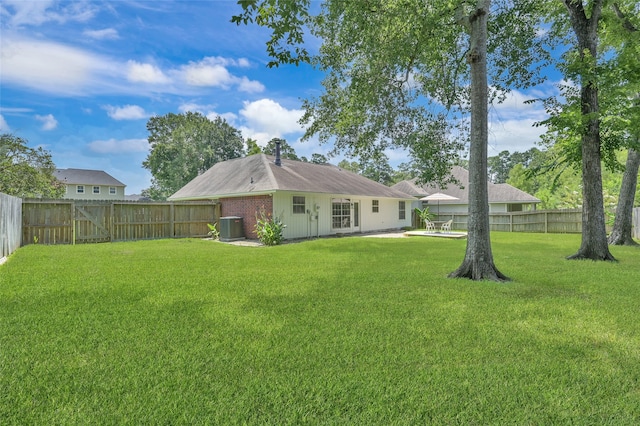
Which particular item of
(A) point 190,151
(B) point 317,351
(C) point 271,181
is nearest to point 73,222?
(C) point 271,181

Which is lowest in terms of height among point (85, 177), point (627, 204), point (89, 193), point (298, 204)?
point (627, 204)

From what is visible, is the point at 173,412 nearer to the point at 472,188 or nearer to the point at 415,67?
the point at 472,188

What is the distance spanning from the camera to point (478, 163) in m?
6.76

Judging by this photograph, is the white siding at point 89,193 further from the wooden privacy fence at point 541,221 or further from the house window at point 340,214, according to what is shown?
the wooden privacy fence at point 541,221

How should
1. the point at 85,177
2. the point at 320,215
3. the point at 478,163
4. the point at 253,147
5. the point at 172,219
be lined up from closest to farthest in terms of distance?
the point at 478,163 < the point at 172,219 < the point at 320,215 < the point at 253,147 < the point at 85,177

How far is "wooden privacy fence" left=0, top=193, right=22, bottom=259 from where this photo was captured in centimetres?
855

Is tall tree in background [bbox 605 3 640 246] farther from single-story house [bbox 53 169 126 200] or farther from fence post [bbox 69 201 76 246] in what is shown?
single-story house [bbox 53 169 126 200]

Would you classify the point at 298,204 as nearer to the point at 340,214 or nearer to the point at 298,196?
the point at 298,196

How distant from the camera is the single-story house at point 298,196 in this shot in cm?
1526

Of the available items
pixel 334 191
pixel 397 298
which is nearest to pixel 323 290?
pixel 397 298

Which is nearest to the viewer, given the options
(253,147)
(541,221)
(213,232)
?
(213,232)

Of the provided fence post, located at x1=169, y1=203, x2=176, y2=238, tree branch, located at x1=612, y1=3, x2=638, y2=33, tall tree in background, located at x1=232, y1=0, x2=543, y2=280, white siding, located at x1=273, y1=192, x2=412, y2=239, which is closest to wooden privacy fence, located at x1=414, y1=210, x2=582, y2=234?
white siding, located at x1=273, y1=192, x2=412, y2=239

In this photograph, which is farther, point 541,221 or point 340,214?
point 541,221

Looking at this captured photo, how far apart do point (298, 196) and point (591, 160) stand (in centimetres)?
1062
